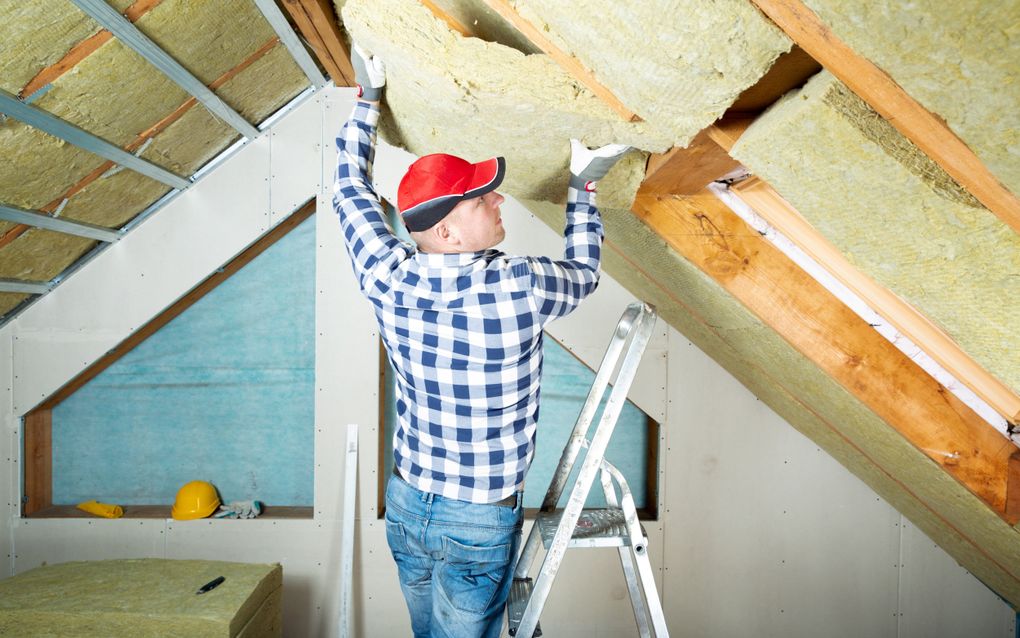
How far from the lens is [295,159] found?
2.84 metres

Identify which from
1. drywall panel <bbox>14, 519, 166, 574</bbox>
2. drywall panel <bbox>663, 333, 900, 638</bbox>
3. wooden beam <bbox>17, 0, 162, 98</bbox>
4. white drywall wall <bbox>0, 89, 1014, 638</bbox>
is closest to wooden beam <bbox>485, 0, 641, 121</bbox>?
wooden beam <bbox>17, 0, 162, 98</bbox>

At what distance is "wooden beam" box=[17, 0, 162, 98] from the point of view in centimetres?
159

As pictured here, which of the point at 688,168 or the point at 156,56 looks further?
the point at 156,56

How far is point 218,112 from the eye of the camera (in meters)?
2.35

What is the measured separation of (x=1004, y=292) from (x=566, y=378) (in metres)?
2.28

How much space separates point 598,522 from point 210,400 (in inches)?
86.5

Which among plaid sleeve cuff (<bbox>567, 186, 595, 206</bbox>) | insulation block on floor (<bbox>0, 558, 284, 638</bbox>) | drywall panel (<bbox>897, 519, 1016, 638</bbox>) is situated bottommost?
drywall panel (<bbox>897, 519, 1016, 638</bbox>)

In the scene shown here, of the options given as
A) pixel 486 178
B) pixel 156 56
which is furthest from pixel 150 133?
pixel 486 178

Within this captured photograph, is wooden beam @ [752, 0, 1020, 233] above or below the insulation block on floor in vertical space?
above

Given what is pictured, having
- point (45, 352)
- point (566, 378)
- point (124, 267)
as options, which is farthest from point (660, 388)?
point (45, 352)

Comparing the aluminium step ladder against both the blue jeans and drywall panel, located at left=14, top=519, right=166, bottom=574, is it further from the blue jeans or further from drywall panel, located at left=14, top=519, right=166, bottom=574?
drywall panel, located at left=14, top=519, right=166, bottom=574

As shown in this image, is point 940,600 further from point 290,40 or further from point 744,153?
point 290,40

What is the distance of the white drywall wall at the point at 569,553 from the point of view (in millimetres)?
2830

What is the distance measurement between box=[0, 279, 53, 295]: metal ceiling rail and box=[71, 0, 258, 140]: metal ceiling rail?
3.81 ft
